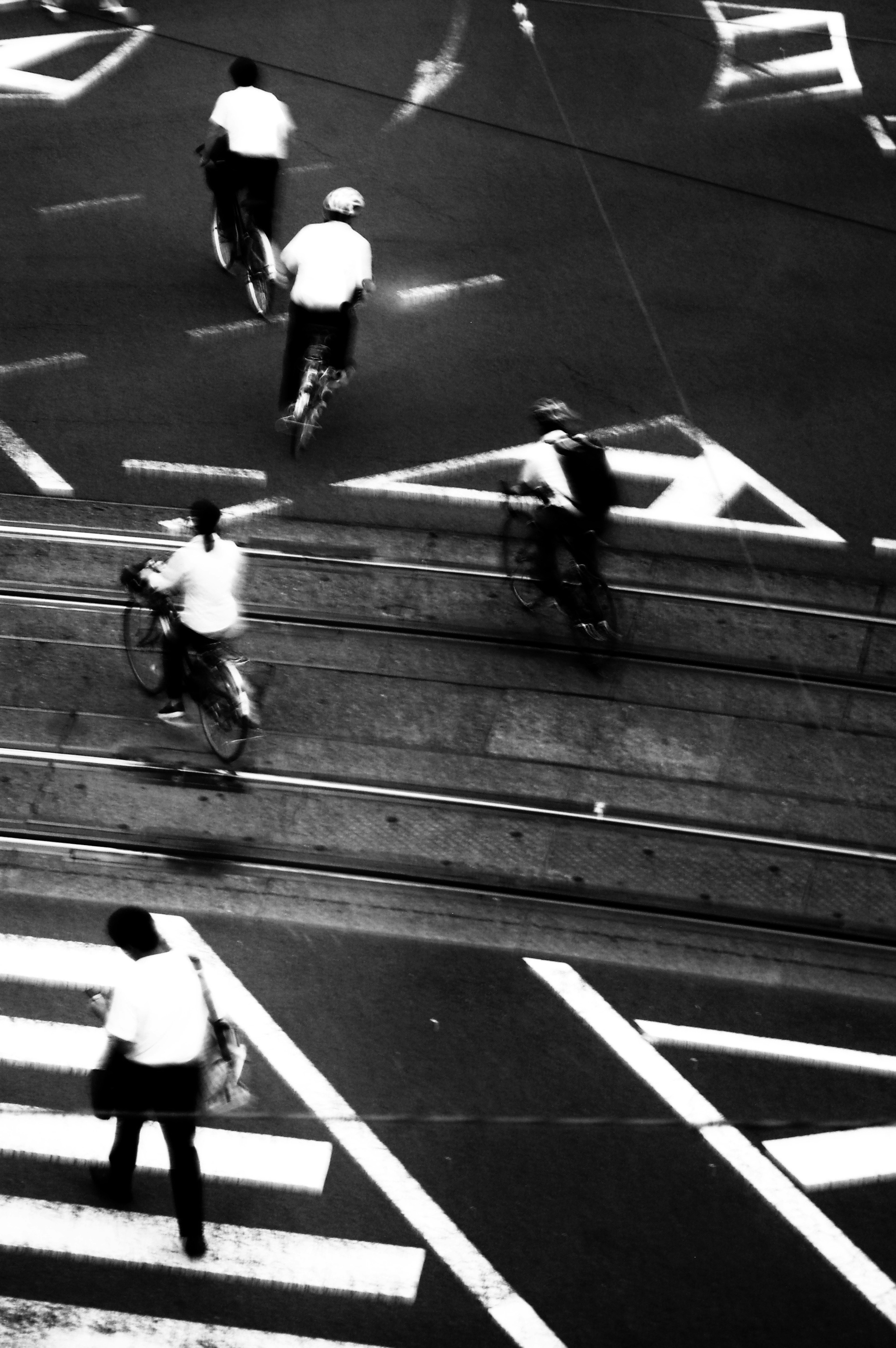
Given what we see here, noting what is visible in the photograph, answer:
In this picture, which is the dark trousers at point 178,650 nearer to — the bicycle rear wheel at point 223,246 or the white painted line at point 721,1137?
the white painted line at point 721,1137

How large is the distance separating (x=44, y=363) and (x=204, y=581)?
447 centimetres

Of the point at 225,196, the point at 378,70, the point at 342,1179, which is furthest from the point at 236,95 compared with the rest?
the point at 342,1179

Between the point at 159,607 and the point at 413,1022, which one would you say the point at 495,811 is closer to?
the point at 413,1022

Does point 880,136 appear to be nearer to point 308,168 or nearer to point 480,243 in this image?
point 480,243

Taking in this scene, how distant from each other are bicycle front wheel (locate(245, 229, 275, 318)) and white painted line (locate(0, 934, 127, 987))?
658cm

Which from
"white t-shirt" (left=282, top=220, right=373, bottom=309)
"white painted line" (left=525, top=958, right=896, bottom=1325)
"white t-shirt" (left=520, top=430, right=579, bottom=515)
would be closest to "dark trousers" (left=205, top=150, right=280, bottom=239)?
"white t-shirt" (left=282, top=220, right=373, bottom=309)

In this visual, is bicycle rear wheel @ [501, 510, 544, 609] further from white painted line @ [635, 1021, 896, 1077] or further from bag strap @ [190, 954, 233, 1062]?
bag strap @ [190, 954, 233, 1062]

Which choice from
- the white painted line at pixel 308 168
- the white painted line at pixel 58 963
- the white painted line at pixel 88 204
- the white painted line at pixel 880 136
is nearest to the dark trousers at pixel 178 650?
the white painted line at pixel 58 963

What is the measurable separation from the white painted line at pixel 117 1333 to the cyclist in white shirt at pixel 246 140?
30.1 feet

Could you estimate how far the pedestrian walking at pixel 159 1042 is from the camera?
671 centimetres

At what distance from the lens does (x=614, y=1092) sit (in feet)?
26.6

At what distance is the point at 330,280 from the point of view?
11.7m

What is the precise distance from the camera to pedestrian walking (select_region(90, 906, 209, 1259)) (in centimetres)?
671

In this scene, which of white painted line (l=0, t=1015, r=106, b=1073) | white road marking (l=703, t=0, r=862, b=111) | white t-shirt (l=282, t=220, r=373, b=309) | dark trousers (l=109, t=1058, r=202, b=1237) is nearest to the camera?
dark trousers (l=109, t=1058, r=202, b=1237)
